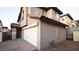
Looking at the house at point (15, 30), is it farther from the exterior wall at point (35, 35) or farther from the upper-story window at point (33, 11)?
the exterior wall at point (35, 35)

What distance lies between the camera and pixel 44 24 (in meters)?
7.30

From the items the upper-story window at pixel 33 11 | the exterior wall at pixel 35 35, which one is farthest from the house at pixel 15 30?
the exterior wall at pixel 35 35

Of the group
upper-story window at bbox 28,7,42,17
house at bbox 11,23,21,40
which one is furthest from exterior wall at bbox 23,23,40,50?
house at bbox 11,23,21,40

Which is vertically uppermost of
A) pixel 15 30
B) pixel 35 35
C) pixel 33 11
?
pixel 33 11

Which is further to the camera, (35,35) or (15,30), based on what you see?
(15,30)

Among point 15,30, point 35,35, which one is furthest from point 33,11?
point 15,30

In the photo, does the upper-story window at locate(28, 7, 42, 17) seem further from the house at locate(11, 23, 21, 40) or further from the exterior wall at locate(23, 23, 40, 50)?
the house at locate(11, 23, 21, 40)

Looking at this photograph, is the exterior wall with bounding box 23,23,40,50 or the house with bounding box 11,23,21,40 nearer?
the exterior wall with bounding box 23,23,40,50

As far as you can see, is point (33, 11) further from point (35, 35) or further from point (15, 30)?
point (15, 30)
